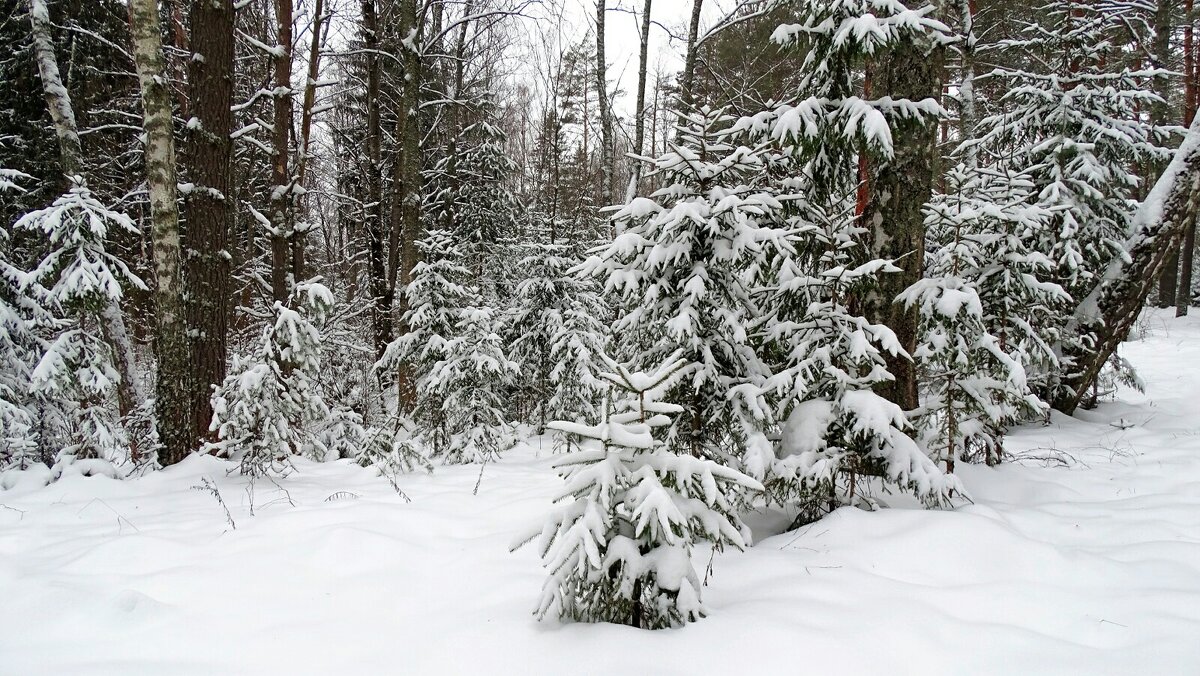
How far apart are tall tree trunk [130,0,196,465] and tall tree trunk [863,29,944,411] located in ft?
20.7

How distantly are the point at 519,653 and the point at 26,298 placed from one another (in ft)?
22.6

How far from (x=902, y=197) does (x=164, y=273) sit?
667 centimetres

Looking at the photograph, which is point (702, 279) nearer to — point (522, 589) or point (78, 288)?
point (522, 589)

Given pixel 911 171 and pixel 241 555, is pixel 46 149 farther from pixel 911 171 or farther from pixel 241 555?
pixel 911 171

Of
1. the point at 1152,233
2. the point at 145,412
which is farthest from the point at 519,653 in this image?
the point at 1152,233

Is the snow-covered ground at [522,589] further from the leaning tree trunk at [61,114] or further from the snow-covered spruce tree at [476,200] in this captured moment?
the snow-covered spruce tree at [476,200]

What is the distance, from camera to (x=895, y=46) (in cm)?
365

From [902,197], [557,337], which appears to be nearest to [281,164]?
[557,337]

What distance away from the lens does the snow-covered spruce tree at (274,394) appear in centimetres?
516

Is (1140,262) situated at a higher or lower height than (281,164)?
lower

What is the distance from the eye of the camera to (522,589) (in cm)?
285

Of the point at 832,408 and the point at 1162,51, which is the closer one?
the point at 832,408

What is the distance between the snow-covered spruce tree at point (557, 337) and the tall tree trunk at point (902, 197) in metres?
5.04

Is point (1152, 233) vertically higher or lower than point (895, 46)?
lower
